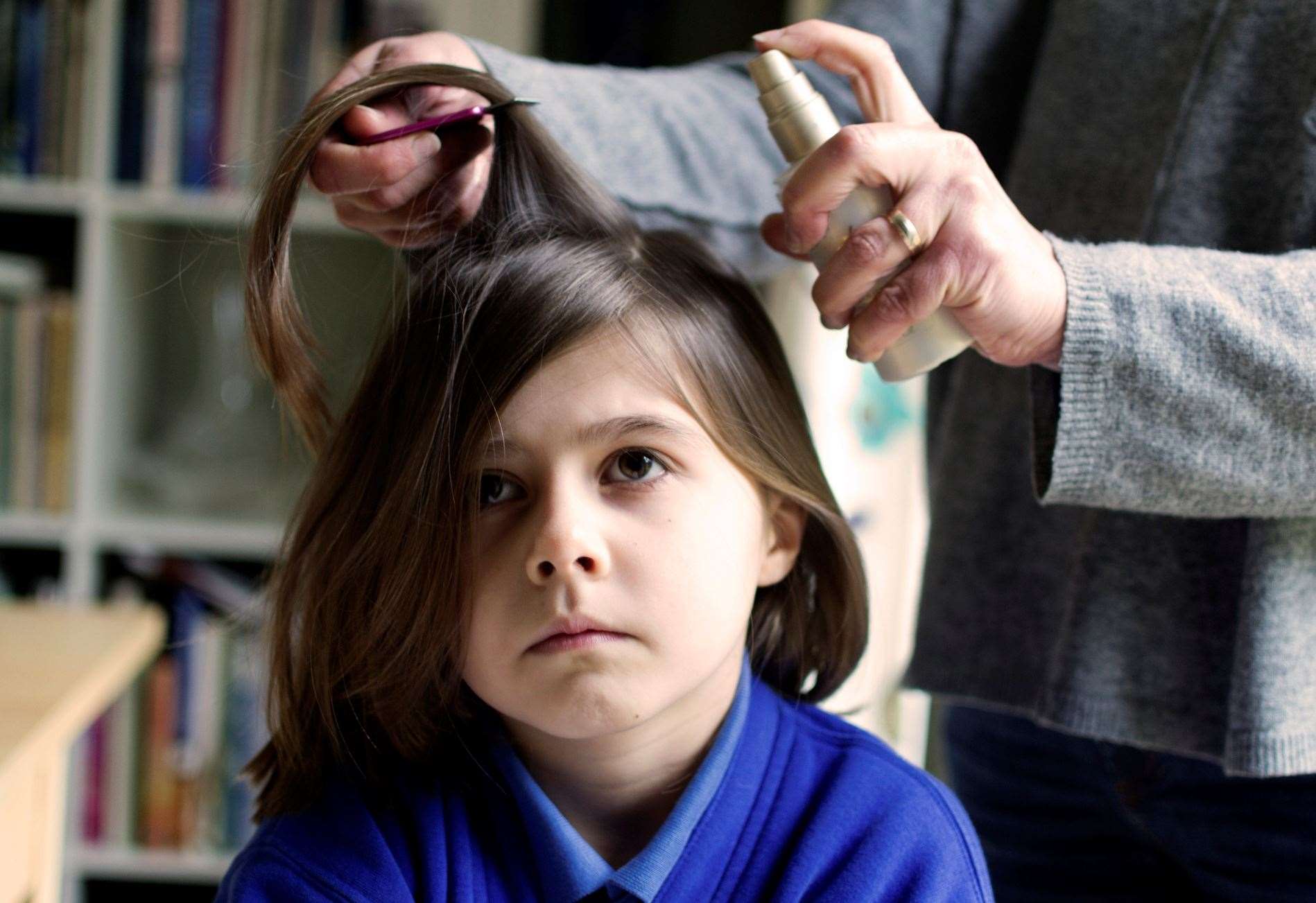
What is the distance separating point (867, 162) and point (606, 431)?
0.72 feet

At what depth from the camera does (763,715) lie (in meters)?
0.79

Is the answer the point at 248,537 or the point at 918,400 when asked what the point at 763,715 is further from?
the point at 248,537

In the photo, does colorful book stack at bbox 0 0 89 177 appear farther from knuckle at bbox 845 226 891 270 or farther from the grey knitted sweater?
knuckle at bbox 845 226 891 270

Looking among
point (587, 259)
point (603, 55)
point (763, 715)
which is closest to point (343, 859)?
point (763, 715)

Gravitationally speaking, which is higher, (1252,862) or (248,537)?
(1252,862)

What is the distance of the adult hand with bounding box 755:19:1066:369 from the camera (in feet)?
1.87

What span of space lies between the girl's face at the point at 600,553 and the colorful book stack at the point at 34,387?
1.36m

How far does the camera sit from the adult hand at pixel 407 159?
0.67 m

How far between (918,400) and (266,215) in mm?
1098

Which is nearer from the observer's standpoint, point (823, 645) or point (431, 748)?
point (431, 748)

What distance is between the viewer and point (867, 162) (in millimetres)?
566

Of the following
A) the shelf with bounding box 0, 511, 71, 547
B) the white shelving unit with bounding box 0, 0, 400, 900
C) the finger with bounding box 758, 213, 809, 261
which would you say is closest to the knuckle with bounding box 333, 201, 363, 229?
the finger with bounding box 758, 213, 809, 261

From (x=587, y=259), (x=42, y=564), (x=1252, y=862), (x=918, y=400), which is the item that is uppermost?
(x=587, y=259)

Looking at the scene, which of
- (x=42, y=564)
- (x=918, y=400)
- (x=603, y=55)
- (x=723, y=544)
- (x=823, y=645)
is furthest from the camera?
(x=42, y=564)
